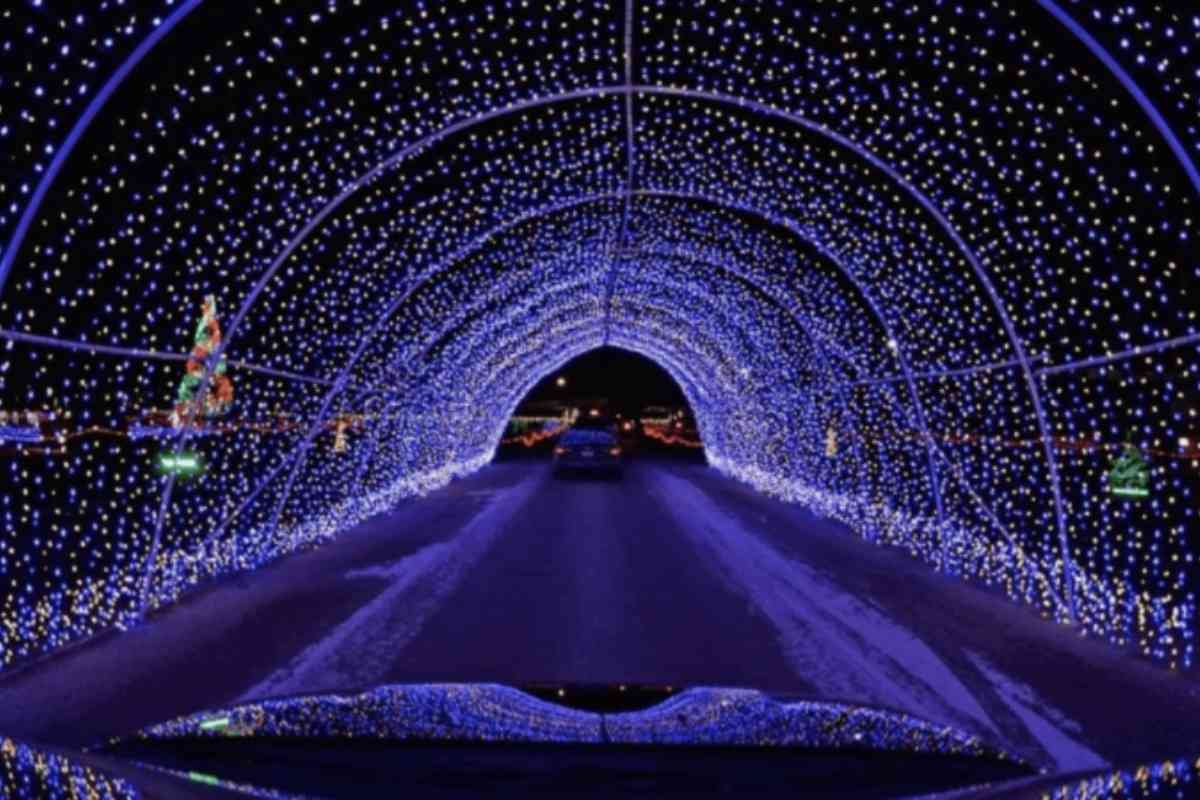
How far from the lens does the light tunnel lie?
1041 centimetres

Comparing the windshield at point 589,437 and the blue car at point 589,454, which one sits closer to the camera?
the blue car at point 589,454

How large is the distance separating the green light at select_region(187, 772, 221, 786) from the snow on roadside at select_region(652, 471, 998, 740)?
13.4 feet

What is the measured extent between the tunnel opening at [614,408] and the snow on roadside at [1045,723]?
1711 inches

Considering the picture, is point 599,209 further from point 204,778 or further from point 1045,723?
point 204,778

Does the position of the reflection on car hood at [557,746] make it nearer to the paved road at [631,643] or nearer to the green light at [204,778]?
the green light at [204,778]

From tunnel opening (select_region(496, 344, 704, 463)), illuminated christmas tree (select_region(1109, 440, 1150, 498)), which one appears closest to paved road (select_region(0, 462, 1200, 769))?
illuminated christmas tree (select_region(1109, 440, 1150, 498))

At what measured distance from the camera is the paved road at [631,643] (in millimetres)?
8641

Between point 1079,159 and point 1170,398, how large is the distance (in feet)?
8.09

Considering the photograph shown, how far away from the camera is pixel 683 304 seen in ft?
109

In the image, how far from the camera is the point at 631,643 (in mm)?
10930

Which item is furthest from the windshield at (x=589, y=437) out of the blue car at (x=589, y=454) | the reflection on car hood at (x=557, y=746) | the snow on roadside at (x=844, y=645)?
the reflection on car hood at (x=557, y=746)

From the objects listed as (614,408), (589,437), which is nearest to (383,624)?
(589,437)

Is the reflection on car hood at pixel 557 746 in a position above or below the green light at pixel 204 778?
below

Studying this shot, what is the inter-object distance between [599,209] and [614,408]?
84.9 meters
